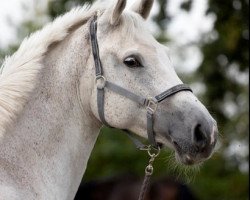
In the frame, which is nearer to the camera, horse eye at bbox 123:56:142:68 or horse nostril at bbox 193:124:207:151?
horse nostril at bbox 193:124:207:151

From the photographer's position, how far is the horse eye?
19.1 ft

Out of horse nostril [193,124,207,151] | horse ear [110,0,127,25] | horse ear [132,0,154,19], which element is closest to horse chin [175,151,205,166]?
horse nostril [193,124,207,151]

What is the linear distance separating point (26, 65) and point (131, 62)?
799 mm

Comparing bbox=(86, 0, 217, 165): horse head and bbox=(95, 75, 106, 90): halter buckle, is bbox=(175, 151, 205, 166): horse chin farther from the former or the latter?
bbox=(95, 75, 106, 90): halter buckle

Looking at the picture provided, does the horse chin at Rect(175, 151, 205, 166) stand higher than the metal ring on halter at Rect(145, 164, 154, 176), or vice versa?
the horse chin at Rect(175, 151, 205, 166)

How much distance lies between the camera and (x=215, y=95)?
46.8 ft

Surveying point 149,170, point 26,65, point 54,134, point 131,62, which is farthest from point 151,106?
point 26,65

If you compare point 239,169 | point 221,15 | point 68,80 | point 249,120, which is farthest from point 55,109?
point 239,169

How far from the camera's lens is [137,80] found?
5.83 meters

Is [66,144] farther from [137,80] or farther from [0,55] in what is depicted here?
→ [0,55]

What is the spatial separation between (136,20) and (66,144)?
3.69 ft

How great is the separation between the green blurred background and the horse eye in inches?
30.6

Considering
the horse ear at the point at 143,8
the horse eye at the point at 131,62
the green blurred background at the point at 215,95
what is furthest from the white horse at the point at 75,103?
the green blurred background at the point at 215,95

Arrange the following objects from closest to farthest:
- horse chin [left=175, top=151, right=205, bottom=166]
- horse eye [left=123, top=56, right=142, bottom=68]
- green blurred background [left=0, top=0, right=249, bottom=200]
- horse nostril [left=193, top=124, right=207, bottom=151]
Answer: horse nostril [left=193, top=124, right=207, bottom=151] → horse chin [left=175, top=151, right=205, bottom=166] → horse eye [left=123, top=56, right=142, bottom=68] → green blurred background [left=0, top=0, right=249, bottom=200]
